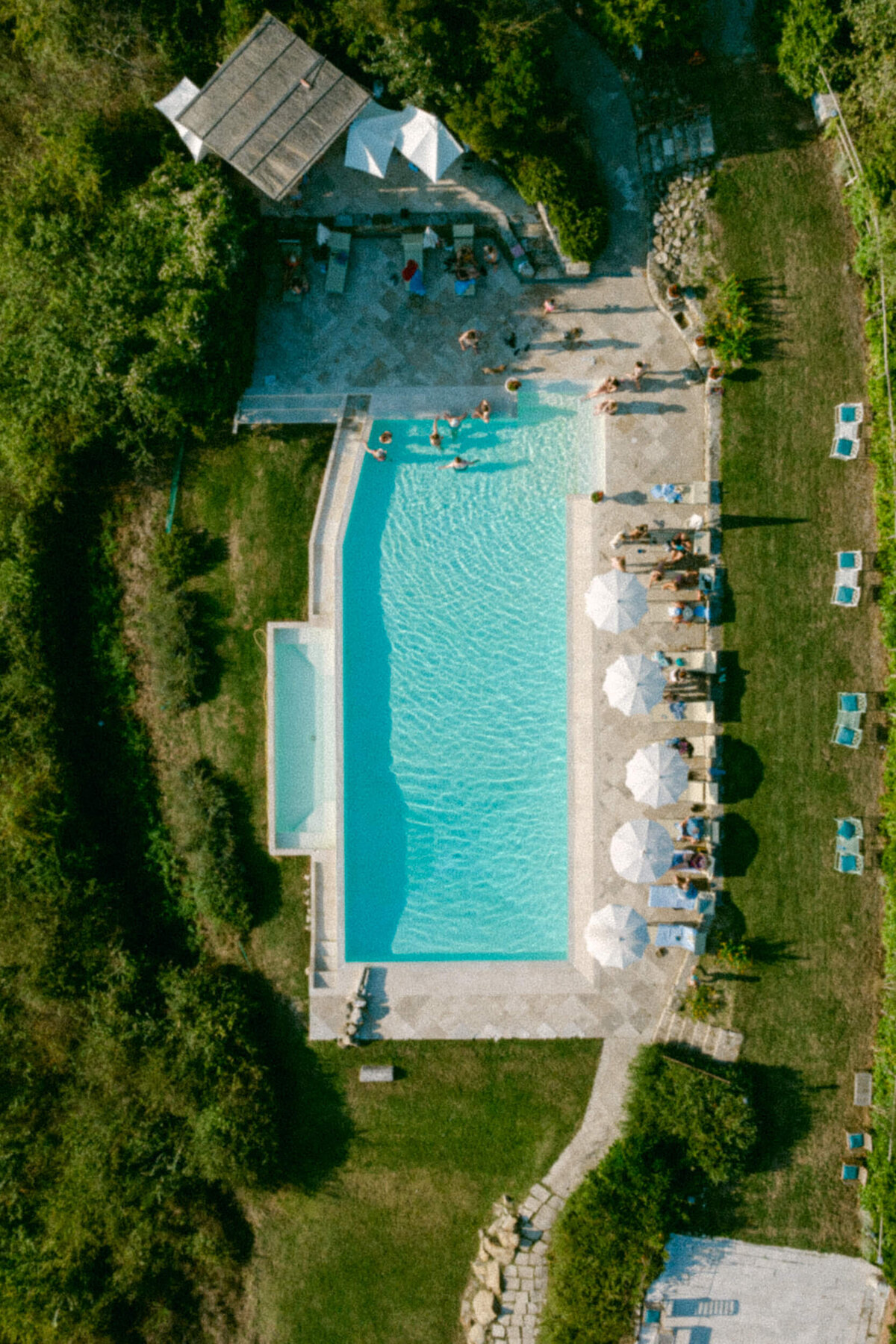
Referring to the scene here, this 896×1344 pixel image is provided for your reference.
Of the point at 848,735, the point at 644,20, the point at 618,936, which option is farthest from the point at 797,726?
the point at 644,20

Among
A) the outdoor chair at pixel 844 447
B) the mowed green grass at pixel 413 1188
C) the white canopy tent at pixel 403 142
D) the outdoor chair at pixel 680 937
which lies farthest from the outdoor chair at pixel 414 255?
the mowed green grass at pixel 413 1188

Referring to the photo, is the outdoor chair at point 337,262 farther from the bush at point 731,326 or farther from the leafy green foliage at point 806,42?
the leafy green foliage at point 806,42

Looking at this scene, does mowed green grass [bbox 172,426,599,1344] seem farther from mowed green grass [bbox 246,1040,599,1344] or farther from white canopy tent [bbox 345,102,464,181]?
white canopy tent [bbox 345,102,464,181]

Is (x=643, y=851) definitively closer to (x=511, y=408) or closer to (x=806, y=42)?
(x=511, y=408)

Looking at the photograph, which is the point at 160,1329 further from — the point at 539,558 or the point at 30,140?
the point at 30,140

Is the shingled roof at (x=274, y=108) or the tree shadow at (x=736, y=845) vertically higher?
the shingled roof at (x=274, y=108)
